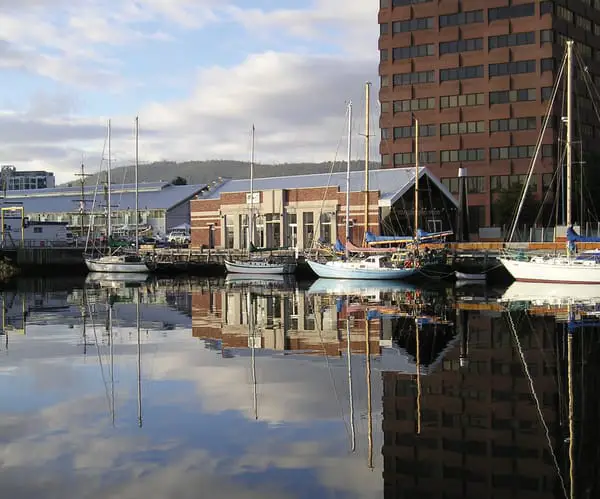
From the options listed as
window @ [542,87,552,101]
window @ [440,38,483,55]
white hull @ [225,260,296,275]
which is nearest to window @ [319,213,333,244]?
white hull @ [225,260,296,275]

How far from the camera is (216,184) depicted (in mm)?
112500

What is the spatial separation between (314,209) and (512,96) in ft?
132

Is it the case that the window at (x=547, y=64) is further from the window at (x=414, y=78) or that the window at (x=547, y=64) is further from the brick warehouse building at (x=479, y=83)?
the window at (x=414, y=78)

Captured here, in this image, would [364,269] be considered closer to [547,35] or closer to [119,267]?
[119,267]

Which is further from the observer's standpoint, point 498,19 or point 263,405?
point 498,19

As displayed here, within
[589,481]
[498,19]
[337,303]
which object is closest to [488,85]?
[498,19]

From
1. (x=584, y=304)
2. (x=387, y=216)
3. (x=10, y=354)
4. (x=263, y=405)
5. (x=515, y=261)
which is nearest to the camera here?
(x=263, y=405)

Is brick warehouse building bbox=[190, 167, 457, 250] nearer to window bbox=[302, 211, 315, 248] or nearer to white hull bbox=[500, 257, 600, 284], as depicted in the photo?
window bbox=[302, 211, 315, 248]

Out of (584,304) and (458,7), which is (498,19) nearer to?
(458,7)

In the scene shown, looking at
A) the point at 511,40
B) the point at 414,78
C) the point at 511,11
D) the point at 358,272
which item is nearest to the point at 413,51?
the point at 414,78

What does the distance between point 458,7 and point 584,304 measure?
88041 mm

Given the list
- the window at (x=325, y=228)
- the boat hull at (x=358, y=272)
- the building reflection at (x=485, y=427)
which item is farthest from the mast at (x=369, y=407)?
the window at (x=325, y=228)

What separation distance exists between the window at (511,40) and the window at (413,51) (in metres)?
8.53

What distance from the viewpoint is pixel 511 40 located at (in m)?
121
